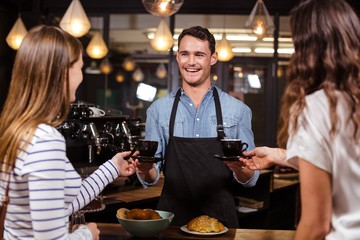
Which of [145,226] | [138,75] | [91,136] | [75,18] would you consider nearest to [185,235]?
[145,226]

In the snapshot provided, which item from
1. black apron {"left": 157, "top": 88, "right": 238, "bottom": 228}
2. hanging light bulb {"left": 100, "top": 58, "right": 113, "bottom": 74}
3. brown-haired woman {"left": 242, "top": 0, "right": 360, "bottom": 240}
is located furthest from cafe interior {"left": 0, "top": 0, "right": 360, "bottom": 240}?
brown-haired woman {"left": 242, "top": 0, "right": 360, "bottom": 240}

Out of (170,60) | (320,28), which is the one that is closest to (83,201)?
(320,28)

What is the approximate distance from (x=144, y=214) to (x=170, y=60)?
22.4 feet

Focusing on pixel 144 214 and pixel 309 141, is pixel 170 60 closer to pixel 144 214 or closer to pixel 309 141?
pixel 144 214

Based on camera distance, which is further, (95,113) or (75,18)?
(75,18)

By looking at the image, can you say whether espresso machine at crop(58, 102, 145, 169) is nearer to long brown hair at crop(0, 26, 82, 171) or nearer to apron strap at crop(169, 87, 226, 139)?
apron strap at crop(169, 87, 226, 139)

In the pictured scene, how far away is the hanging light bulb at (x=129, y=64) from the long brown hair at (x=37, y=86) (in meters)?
9.52

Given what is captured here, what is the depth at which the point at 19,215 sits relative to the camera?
1750mm

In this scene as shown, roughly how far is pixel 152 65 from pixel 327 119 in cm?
915

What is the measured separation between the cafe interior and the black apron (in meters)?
0.93

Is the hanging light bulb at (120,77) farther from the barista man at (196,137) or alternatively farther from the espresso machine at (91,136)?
the barista man at (196,137)

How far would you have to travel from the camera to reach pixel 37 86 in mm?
1748

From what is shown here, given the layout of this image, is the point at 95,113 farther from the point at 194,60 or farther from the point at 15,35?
the point at 15,35

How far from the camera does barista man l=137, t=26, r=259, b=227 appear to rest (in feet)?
10.1
